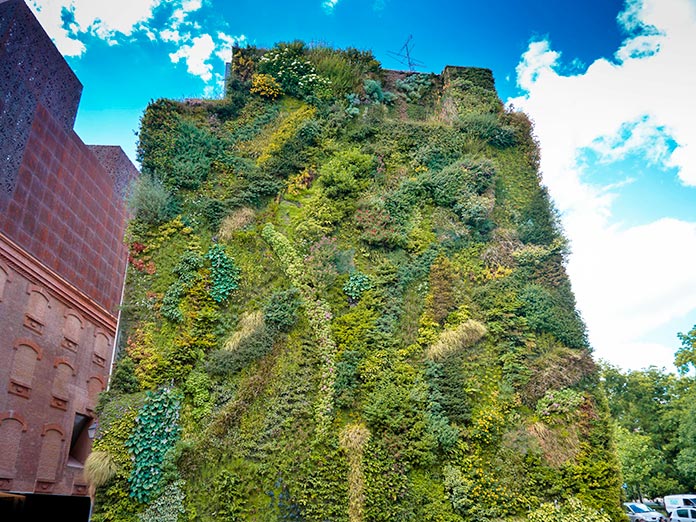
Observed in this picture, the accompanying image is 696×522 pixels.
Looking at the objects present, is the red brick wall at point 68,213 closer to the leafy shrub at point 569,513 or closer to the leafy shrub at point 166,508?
the leafy shrub at point 166,508

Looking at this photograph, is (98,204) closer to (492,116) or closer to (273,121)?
(273,121)

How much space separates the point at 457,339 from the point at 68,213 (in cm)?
1812

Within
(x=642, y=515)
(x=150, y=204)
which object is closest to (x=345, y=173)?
(x=150, y=204)

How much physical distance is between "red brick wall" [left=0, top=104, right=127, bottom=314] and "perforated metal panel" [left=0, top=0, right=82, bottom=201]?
1.65 ft

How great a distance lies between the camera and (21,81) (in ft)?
62.8

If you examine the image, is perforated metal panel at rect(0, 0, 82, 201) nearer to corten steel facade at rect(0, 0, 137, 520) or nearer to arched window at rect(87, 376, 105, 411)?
corten steel facade at rect(0, 0, 137, 520)

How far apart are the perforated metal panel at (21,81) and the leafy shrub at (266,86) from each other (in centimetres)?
891

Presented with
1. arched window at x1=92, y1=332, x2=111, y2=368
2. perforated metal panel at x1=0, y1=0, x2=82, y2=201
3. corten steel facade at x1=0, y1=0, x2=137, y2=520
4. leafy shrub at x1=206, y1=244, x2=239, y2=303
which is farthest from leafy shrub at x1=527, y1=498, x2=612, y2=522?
arched window at x1=92, y1=332, x2=111, y2=368

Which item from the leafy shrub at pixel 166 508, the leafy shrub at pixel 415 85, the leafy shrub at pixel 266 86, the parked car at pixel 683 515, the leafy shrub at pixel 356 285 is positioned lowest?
the parked car at pixel 683 515

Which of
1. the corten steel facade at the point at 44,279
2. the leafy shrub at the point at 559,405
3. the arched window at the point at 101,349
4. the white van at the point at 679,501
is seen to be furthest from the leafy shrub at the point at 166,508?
the white van at the point at 679,501

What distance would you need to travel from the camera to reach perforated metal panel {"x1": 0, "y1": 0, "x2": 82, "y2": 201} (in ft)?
58.5

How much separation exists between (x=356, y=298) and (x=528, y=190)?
7.00 meters

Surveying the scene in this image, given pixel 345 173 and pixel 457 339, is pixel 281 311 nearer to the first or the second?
pixel 457 339

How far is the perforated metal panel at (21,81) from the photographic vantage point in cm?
1784
